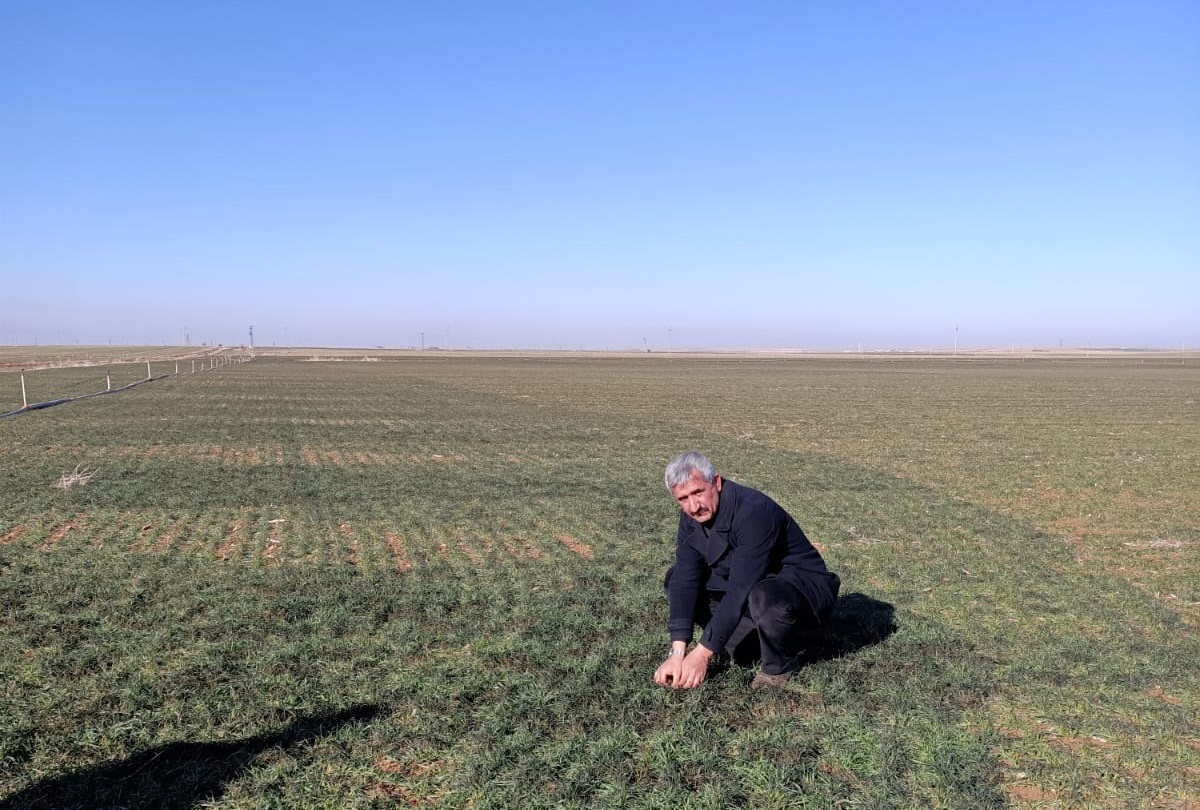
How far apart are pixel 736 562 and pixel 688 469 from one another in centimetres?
64

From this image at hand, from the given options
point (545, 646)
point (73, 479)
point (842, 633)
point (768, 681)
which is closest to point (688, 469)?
point (768, 681)

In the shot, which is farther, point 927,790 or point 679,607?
point 679,607

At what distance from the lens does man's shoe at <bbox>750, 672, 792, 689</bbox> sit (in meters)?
4.81

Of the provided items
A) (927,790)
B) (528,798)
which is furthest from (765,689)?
(528,798)

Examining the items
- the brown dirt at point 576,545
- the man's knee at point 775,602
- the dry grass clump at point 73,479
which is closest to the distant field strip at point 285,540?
the brown dirt at point 576,545

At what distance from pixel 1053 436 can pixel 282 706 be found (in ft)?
67.2

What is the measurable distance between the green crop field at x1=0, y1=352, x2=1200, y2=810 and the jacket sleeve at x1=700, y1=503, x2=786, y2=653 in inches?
15.1

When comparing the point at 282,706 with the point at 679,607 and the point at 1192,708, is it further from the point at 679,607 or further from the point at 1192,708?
the point at 1192,708

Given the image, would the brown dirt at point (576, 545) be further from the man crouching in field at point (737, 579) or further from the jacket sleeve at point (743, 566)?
the jacket sleeve at point (743, 566)

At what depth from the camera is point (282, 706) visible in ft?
14.7

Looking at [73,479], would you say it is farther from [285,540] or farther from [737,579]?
[737,579]

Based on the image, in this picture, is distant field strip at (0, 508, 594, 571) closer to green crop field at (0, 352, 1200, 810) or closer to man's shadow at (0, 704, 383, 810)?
green crop field at (0, 352, 1200, 810)

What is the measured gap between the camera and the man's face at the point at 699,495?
177 inches

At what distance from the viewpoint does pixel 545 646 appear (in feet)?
18.0
